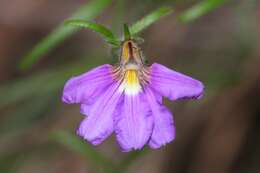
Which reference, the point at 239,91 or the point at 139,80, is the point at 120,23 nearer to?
the point at 139,80

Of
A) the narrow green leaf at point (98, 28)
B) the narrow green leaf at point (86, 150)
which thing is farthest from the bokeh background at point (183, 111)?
the narrow green leaf at point (98, 28)

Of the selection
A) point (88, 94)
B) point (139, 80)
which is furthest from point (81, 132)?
point (139, 80)

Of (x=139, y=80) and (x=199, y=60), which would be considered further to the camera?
(x=199, y=60)

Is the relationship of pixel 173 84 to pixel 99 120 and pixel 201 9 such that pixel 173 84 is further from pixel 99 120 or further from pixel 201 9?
pixel 201 9

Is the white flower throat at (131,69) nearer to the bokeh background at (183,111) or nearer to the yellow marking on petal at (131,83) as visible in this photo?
the yellow marking on petal at (131,83)

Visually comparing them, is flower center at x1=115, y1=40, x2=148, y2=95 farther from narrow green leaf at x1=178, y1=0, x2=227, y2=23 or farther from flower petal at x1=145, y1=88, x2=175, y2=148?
narrow green leaf at x1=178, y1=0, x2=227, y2=23

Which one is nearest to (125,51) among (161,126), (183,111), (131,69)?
(131,69)
